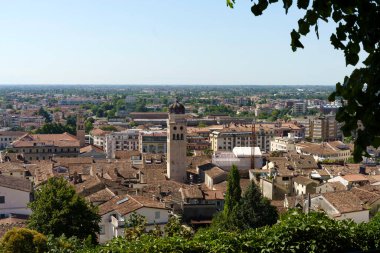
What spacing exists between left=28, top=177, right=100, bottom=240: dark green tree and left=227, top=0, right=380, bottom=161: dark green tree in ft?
55.0

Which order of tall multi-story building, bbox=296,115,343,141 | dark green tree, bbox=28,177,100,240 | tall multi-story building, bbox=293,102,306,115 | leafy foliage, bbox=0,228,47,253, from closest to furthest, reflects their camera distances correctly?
leafy foliage, bbox=0,228,47,253, dark green tree, bbox=28,177,100,240, tall multi-story building, bbox=296,115,343,141, tall multi-story building, bbox=293,102,306,115

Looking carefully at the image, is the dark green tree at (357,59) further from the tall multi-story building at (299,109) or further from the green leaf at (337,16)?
the tall multi-story building at (299,109)

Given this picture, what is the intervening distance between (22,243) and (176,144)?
79.6 feet

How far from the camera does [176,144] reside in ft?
129

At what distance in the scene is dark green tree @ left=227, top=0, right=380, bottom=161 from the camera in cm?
327

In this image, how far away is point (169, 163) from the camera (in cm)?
3894

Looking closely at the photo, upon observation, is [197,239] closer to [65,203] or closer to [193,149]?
[65,203]

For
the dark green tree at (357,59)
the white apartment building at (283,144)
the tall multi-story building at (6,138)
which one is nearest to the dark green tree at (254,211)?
the dark green tree at (357,59)

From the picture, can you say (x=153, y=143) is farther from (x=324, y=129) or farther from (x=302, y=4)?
(x=302, y=4)

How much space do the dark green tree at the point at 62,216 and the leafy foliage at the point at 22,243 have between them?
3.53m

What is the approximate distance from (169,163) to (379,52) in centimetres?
3581

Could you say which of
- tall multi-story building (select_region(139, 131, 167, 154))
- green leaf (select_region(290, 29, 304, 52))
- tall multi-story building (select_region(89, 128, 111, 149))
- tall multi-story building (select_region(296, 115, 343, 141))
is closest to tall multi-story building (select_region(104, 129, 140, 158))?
tall multi-story building (select_region(89, 128, 111, 149))

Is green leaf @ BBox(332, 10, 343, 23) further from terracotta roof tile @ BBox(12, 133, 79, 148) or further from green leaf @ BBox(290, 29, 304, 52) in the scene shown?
terracotta roof tile @ BBox(12, 133, 79, 148)

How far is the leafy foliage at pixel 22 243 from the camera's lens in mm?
15148
